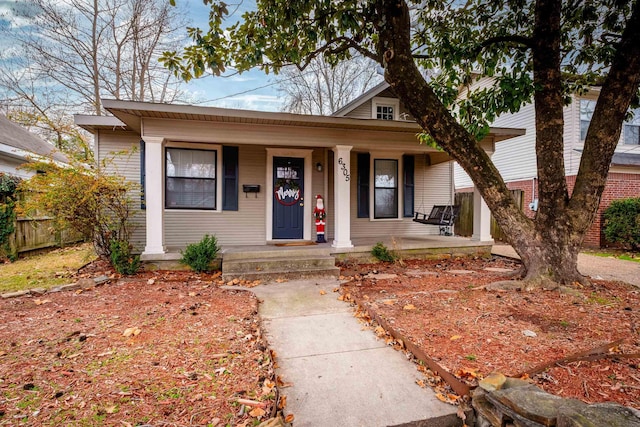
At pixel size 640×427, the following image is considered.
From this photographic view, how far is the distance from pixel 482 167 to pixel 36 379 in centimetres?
491

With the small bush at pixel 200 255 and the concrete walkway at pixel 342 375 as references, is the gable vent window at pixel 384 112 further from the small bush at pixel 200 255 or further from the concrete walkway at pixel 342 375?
the concrete walkway at pixel 342 375

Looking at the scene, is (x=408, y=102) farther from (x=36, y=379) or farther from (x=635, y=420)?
(x=36, y=379)

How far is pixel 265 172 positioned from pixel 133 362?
5.21 m

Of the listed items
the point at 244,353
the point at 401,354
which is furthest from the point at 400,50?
the point at 244,353

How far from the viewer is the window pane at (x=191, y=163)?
6.73 m

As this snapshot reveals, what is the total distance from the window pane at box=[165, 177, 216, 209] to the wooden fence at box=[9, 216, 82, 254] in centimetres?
187

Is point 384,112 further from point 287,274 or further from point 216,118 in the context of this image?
point 287,274

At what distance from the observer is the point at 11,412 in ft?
6.17

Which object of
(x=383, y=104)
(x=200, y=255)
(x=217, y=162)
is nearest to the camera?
(x=200, y=255)

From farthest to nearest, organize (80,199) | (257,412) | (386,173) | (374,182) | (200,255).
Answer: (386,173) → (374,182) → (200,255) → (80,199) → (257,412)

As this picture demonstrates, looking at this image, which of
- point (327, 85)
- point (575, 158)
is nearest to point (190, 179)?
point (575, 158)

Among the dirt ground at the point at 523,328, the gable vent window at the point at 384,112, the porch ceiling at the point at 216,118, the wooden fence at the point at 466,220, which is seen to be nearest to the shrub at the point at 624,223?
the wooden fence at the point at 466,220

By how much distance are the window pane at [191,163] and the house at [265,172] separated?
2 cm

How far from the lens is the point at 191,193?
686 cm
